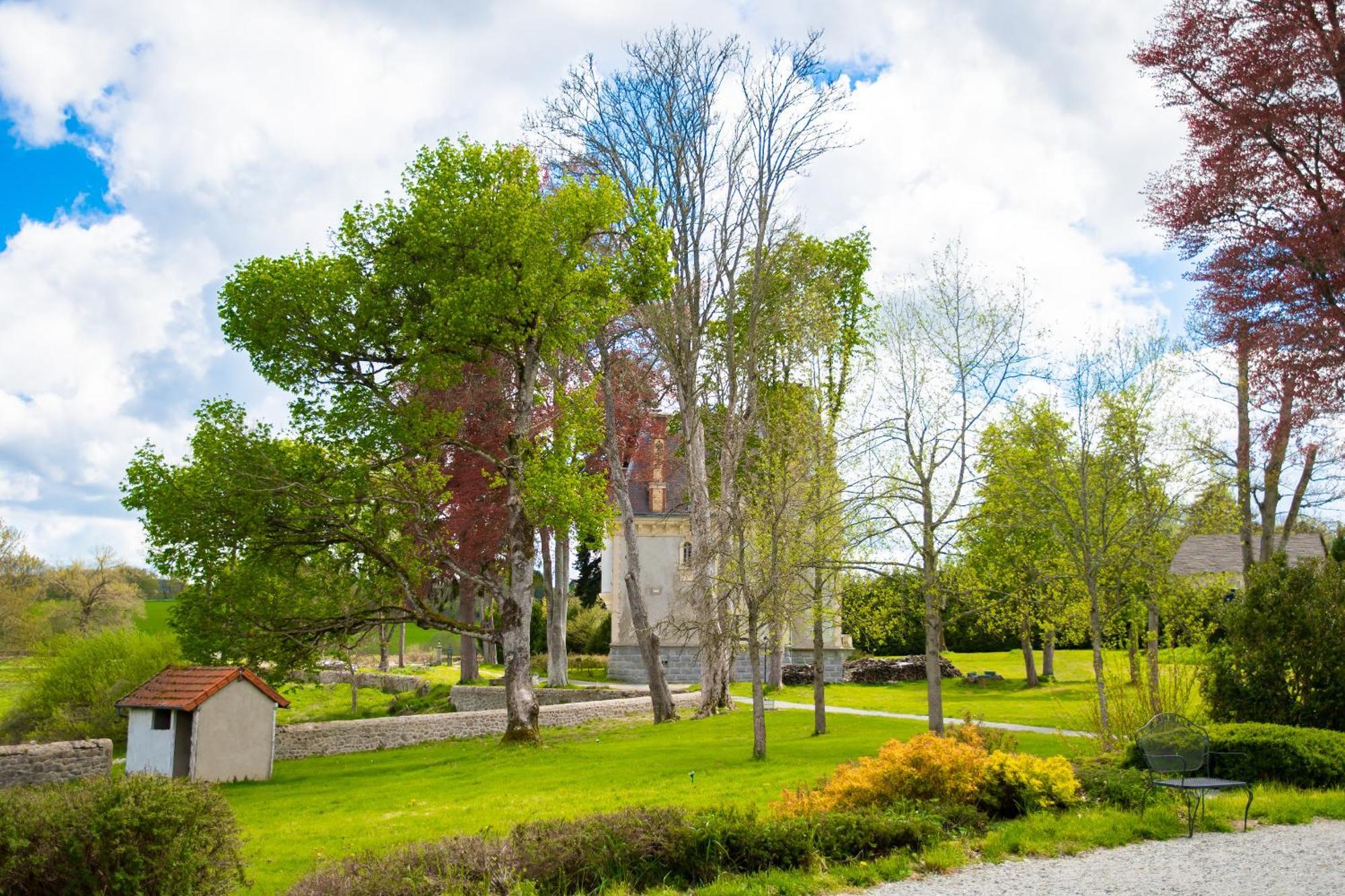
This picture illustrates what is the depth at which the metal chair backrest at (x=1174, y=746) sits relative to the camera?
10.4m

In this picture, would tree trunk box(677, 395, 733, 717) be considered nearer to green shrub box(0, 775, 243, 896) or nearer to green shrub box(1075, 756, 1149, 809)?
green shrub box(1075, 756, 1149, 809)

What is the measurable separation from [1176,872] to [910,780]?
2.79 m

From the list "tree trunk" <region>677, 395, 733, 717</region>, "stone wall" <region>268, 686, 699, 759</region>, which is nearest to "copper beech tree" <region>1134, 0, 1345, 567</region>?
"tree trunk" <region>677, 395, 733, 717</region>

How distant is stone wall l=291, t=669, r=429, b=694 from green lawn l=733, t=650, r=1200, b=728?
11907 mm

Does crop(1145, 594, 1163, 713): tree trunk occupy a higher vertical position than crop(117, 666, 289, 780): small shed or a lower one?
higher

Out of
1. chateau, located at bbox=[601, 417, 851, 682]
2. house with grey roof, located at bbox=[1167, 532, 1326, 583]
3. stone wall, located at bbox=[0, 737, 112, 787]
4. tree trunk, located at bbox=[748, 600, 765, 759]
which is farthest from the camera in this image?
house with grey roof, located at bbox=[1167, 532, 1326, 583]

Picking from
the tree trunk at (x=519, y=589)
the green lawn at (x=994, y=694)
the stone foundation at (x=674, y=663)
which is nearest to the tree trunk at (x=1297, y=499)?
the green lawn at (x=994, y=694)

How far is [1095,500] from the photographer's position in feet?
64.2

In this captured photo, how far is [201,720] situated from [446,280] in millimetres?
9312

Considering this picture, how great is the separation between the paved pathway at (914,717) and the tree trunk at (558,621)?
18.8ft

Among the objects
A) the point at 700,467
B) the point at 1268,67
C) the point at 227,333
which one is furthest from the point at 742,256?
the point at 1268,67

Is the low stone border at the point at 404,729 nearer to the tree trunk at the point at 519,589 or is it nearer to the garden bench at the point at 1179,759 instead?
the tree trunk at the point at 519,589

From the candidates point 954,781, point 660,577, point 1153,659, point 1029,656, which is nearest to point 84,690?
point 954,781

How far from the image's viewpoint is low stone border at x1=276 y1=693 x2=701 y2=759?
68.8 feet
